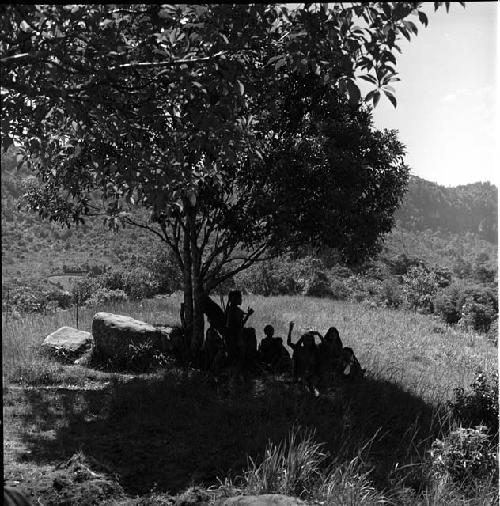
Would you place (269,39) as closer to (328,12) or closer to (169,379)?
(328,12)

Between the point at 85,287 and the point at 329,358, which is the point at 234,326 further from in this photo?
the point at 85,287

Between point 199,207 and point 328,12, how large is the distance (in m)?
4.57

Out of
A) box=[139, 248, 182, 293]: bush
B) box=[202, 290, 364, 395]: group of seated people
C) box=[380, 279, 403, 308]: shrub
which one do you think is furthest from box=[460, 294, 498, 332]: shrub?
box=[202, 290, 364, 395]: group of seated people

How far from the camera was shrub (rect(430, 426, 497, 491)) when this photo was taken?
5020 mm

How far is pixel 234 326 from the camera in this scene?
8.73 m

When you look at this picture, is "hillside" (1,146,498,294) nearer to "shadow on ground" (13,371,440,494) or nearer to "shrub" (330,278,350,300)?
"shrub" (330,278,350,300)

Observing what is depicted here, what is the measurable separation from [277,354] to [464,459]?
3906mm

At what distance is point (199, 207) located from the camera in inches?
340

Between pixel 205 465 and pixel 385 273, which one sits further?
pixel 385 273

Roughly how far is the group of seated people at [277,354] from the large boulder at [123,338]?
79cm

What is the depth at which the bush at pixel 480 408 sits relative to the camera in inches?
245

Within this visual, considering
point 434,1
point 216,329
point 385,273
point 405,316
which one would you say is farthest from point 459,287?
point 434,1

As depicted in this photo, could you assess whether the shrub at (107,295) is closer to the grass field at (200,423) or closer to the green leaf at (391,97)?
the grass field at (200,423)

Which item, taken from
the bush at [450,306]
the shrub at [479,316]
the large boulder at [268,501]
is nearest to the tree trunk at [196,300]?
the large boulder at [268,501]
